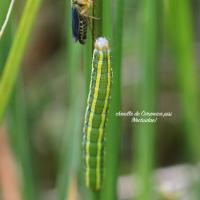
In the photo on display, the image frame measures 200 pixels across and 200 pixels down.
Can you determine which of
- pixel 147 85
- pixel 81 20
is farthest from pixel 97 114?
pixel 81 20

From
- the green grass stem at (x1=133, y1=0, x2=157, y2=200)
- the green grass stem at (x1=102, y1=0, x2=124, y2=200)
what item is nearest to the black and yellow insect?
the green grass stem at (x1=102, y1=0, x2=124, y2=200)

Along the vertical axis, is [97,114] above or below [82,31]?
below

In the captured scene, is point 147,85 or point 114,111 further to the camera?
point 147,85

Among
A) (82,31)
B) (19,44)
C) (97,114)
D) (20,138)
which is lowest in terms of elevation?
(20,138)

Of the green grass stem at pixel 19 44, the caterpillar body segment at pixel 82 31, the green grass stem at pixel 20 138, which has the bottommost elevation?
the green grass stem at pixel 20 138

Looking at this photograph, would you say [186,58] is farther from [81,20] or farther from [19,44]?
[19,44]

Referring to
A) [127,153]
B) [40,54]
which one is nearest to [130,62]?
[127,153]

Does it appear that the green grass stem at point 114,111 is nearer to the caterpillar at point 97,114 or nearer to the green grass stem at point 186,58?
the caterpillar at point 97,114

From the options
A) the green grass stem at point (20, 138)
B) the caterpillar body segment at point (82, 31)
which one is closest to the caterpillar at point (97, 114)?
the caterpillar body segment at point (82, 31)
